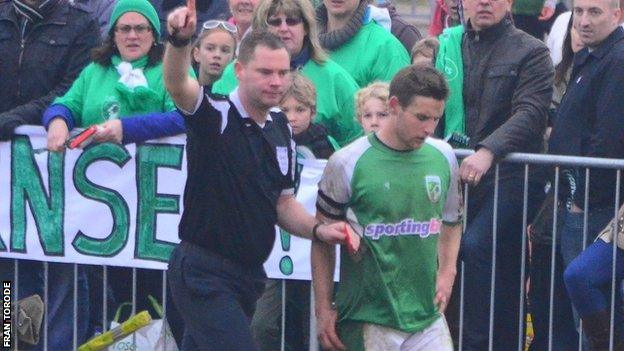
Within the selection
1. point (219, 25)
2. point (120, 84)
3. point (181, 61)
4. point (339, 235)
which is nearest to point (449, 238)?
point (339, 235)

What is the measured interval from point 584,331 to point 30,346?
309 cm

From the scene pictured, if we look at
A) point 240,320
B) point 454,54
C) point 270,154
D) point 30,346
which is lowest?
point 30,346

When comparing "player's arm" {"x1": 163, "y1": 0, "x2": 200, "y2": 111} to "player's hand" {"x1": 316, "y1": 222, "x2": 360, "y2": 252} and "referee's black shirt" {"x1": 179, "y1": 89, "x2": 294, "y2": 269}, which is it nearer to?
"referee's black shirt" {"x1": 179, "y1": 89, "x2": 294, "y2": 269}

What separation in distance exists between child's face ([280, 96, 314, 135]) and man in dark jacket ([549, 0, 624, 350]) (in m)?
1.31

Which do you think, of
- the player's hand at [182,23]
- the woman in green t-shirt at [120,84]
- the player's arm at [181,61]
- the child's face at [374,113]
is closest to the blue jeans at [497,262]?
the child's face at [374,113]

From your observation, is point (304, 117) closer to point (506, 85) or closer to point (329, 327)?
point (506, 85)

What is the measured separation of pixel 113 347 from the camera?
8.15m

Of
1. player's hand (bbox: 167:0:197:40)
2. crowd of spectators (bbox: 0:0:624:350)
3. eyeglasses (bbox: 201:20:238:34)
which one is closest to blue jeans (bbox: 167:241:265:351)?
player's hand (bbox: 167:0:197:40)

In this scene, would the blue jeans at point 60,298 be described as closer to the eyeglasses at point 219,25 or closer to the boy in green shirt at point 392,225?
the eyeglasses at point 219,25

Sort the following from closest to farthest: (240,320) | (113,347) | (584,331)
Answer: (240,320) < (584,331) < (113,347)

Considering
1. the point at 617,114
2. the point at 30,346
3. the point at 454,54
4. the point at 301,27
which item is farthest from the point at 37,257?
the point at 617,114

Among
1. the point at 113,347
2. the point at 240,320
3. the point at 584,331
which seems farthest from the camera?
the point at 113,347

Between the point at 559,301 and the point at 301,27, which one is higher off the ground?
the point at 301,27

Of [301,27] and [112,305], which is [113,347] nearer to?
[112,305]
